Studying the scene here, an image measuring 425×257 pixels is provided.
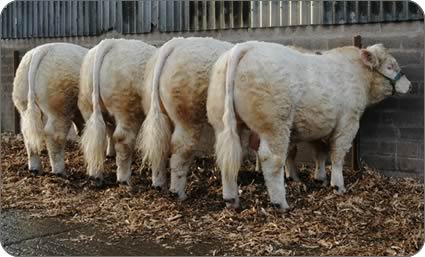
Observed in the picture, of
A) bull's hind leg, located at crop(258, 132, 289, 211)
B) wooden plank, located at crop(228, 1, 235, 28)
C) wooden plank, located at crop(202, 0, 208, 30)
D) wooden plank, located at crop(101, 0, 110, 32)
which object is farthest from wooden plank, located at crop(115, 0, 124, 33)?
bull's hind leg, located at crop(258, 132, 289, 211)

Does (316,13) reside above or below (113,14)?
below

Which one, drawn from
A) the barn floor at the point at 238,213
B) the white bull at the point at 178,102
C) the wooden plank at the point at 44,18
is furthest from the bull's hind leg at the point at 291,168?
the wooden plank at the point at 44,18

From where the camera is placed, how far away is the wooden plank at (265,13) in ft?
30.2

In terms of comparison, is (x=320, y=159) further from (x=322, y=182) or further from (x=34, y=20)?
(x=34, y=20)

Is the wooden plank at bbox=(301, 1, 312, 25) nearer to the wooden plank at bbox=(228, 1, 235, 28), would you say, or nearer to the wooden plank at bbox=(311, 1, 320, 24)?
the wooden plank at bbox=(311, 1, 320, 24)

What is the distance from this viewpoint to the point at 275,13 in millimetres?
9133

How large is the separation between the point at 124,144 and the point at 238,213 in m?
1.97

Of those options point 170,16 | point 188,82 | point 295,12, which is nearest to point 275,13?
point 295,12

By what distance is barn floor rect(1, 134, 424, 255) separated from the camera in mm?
5656

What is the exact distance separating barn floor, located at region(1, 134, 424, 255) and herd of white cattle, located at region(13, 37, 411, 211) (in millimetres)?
285

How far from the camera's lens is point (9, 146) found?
1130 cm

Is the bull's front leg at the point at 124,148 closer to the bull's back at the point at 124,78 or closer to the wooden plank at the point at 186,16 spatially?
the bull's back at the point at 124,78

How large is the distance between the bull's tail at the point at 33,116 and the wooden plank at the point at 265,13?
10.7ft

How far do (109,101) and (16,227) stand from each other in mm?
2015
